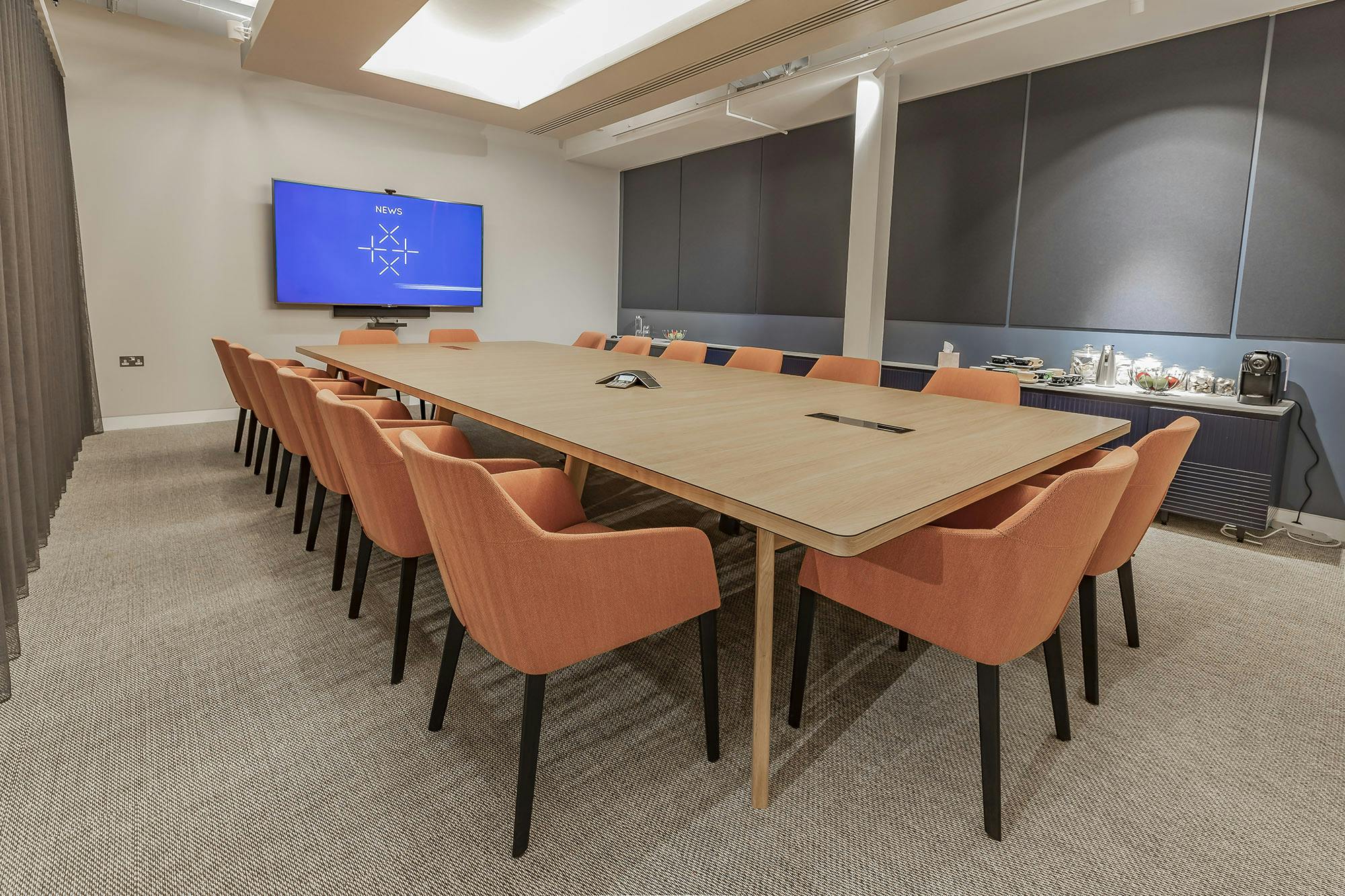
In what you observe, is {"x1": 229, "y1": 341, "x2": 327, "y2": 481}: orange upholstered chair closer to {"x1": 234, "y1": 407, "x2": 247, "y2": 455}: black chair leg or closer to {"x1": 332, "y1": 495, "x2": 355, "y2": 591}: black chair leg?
{"x1": 234, "y1": 407, "x2": 247, "y2": 455}: black chair leg

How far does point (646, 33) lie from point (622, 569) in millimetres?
4725

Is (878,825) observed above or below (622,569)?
below

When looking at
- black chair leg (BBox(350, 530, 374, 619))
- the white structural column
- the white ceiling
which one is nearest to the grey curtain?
the white ceiling

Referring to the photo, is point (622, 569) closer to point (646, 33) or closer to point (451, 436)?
point (451, 436)

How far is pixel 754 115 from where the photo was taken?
21.4ft

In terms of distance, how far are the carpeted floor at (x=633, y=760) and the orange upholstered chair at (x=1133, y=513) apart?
22cm

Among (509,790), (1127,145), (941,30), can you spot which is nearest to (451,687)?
(509,790)

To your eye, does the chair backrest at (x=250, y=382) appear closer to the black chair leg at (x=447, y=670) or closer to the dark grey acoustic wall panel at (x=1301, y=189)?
the black chair leg at (x=447, y=670)

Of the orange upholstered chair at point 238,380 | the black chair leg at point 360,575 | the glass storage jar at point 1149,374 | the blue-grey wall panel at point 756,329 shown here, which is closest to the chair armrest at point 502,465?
the black chair leg at point 360,575

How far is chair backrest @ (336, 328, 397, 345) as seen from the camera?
5.74m

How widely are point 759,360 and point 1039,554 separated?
3.31 metres

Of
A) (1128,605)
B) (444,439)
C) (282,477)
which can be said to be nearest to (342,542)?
(444,439)

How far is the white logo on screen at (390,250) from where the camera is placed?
705cm

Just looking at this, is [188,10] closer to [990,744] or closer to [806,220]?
[806,220]
